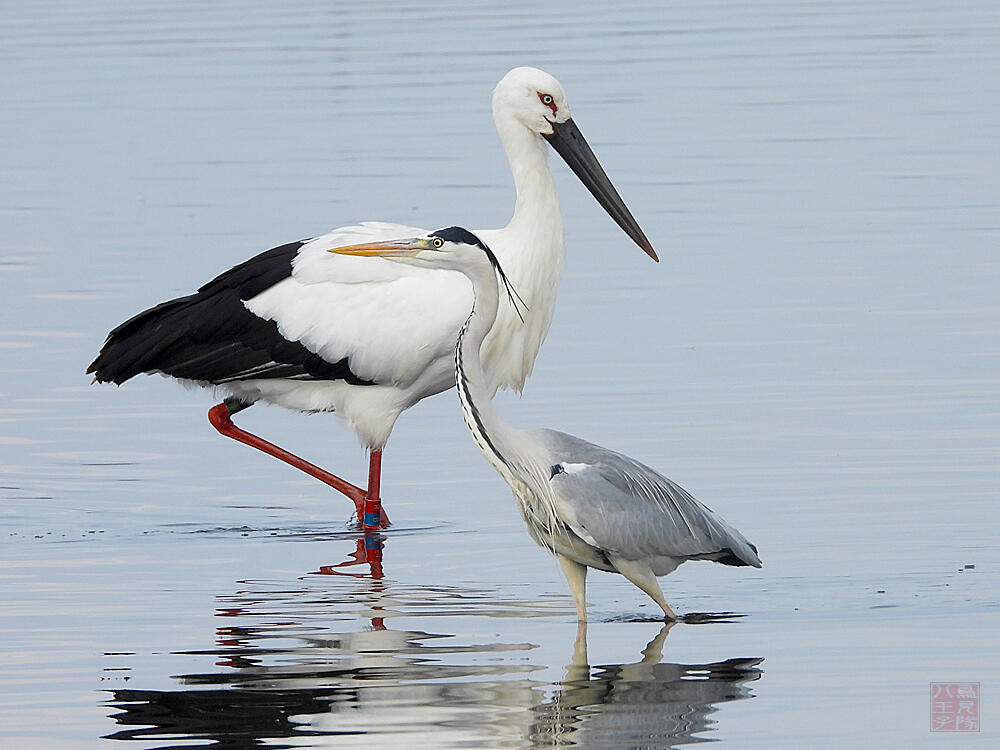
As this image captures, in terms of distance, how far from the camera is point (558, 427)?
11242 millimetres

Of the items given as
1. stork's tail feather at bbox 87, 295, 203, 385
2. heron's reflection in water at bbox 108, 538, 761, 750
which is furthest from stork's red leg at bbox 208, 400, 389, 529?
heron's reflection in water at bbox 108, 538, 761, 750

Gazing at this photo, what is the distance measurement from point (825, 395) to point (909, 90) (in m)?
11.1

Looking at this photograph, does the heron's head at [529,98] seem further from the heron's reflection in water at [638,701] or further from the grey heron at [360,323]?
the heron's reflection in water at [638,701]

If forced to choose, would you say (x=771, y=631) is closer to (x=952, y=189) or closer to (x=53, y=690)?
(x=53, y=690)

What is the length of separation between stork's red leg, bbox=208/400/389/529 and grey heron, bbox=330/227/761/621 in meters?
1.88

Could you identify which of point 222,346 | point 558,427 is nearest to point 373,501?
point 222,346

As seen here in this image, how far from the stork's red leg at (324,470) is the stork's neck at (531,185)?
126 centimetres

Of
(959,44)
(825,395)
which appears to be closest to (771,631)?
(825,395)

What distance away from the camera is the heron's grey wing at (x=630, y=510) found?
8.24m

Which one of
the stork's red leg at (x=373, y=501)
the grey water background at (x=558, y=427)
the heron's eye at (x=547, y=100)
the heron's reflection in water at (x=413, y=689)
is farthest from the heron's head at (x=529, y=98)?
the heron's reflection in water at (x=413, y=689)

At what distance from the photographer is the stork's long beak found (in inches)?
431

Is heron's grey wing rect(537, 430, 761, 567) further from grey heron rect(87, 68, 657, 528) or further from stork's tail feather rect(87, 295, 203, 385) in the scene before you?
stork's tail feather rect(87, 295, 203, 385)

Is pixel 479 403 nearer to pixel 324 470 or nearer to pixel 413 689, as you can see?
pixel 413 689

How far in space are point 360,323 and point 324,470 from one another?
0.93 meters
